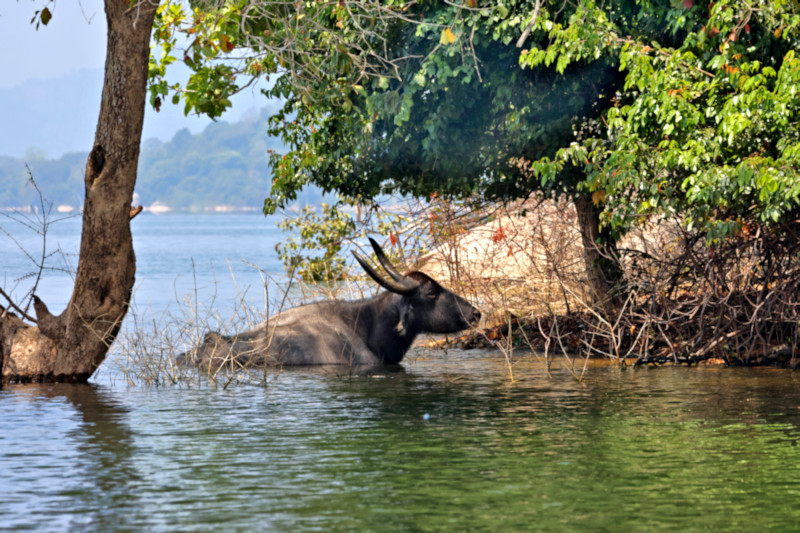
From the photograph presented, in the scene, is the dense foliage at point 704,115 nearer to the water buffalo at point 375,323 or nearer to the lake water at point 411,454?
the lake water at point 411,454

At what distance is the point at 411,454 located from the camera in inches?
335

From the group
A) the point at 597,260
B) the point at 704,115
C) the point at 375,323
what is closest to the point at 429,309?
the point at 375,323

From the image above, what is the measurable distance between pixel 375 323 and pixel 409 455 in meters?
6.45

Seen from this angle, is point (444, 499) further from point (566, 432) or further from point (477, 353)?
point (477, 353)

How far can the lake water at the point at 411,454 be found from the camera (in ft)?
21.9

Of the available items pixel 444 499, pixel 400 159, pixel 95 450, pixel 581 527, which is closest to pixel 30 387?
pixel 95 450

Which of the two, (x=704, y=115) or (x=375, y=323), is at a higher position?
(x=704, y=115)

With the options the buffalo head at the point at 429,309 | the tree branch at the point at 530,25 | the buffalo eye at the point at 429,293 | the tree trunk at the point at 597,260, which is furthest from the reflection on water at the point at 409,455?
the tree branch at the point at 530,25

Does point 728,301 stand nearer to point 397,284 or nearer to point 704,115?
point 704,115

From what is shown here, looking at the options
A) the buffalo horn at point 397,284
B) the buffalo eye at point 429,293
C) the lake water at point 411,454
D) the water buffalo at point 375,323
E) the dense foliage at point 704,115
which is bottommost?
the lake water at point 411,454

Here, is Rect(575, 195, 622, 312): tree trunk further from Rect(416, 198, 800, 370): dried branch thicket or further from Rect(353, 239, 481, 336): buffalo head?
Rect(353, 239, 481, 336): buffalo head

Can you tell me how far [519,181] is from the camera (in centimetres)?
1602

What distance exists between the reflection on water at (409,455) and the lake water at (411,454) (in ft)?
0.06

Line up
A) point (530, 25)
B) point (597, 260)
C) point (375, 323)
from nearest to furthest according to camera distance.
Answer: point (530, 25) < point (375, 323) < point (597, 260)
